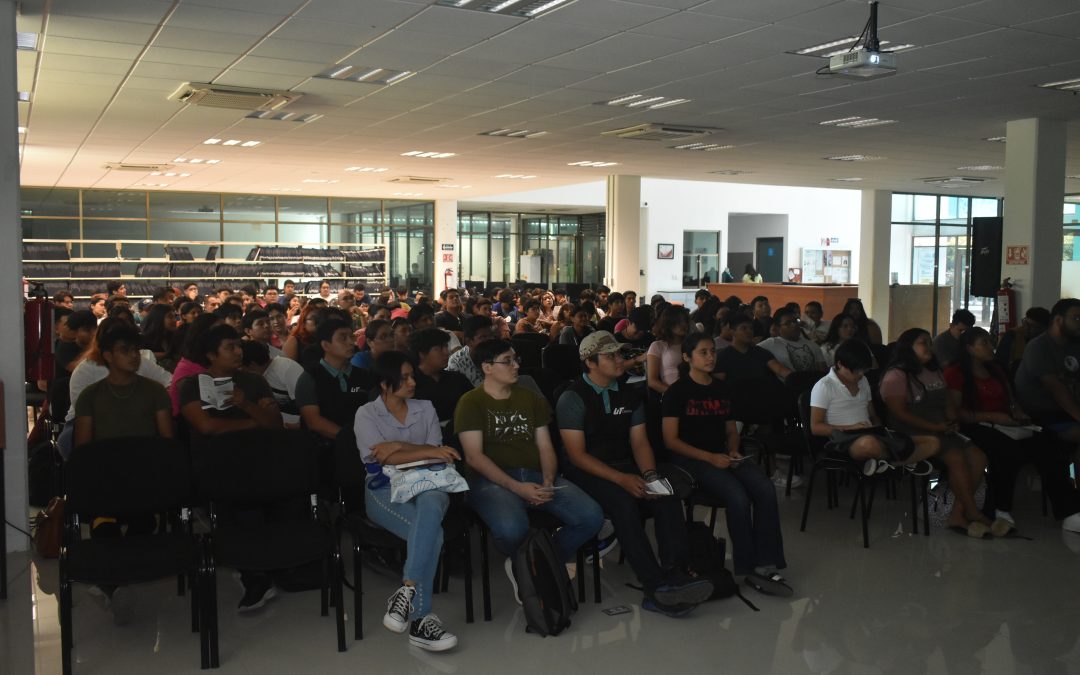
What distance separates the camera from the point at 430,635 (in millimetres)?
4016

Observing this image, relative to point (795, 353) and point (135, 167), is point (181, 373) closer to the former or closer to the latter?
point (795, 353)

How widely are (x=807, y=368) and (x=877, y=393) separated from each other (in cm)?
95

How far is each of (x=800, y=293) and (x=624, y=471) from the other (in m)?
13.5

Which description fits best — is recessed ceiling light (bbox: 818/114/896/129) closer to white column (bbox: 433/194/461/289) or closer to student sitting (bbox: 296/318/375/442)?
student sitting (bbox: 296/318/375/442)

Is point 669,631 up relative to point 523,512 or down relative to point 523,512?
down

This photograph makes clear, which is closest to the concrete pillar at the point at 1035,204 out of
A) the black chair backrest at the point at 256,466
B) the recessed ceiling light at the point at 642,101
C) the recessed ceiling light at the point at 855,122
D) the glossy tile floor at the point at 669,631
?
the recessed ceiling light at the point at 855,122

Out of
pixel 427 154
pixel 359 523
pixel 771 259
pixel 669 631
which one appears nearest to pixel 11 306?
pixel 359 523

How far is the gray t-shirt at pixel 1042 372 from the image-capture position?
6277mm

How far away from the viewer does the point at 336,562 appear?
4.00 meters

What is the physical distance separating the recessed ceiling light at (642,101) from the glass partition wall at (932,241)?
13865mm

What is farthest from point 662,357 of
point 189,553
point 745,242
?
point 745,242

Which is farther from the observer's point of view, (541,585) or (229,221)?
(229,221)

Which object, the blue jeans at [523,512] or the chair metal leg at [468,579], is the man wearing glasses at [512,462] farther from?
the chair metal leg at [468,579]

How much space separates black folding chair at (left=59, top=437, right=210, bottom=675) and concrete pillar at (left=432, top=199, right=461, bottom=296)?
841 inches
